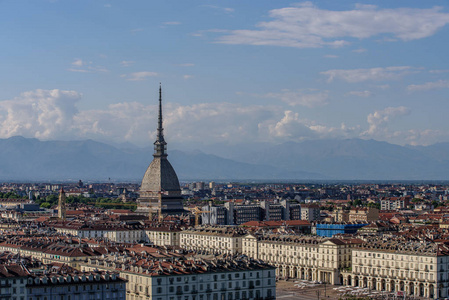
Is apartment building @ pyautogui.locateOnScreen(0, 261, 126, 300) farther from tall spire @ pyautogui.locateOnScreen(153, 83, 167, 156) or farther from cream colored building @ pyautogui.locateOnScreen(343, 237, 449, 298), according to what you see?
tall spire @ pyautogui.locateOnScreen(153, 83, 167, 156)

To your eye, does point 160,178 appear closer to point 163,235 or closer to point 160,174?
Answer: point 160,174

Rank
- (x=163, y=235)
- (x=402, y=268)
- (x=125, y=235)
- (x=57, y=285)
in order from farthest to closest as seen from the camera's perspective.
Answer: (x=125, y=235) → (x=163, y=235) → (x=402, y=268) → (x=57, y=285)

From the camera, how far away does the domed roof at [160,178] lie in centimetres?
15750

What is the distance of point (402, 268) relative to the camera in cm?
7544

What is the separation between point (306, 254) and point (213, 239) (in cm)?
1743

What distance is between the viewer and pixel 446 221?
132375mm

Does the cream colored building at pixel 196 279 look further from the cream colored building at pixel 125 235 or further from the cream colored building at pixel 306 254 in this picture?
the cream colored building at pixel 125 235

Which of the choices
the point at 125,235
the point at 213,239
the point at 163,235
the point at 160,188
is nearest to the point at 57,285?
the point at 213,239

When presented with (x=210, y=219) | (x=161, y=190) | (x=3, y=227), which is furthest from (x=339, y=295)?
(x=161, y=190)

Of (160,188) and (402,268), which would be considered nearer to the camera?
(402,268)

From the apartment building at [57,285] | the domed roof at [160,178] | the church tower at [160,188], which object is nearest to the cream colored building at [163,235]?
the church tower at [160,188]

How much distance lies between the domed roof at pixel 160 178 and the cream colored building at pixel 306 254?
65.5 meters

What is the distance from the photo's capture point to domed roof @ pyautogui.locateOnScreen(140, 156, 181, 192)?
158 meters

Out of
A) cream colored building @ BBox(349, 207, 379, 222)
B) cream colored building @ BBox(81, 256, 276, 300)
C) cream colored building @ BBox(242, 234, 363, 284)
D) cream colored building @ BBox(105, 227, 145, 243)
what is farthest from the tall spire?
cream colored building @ BBox(81, 256, 276, 300)
